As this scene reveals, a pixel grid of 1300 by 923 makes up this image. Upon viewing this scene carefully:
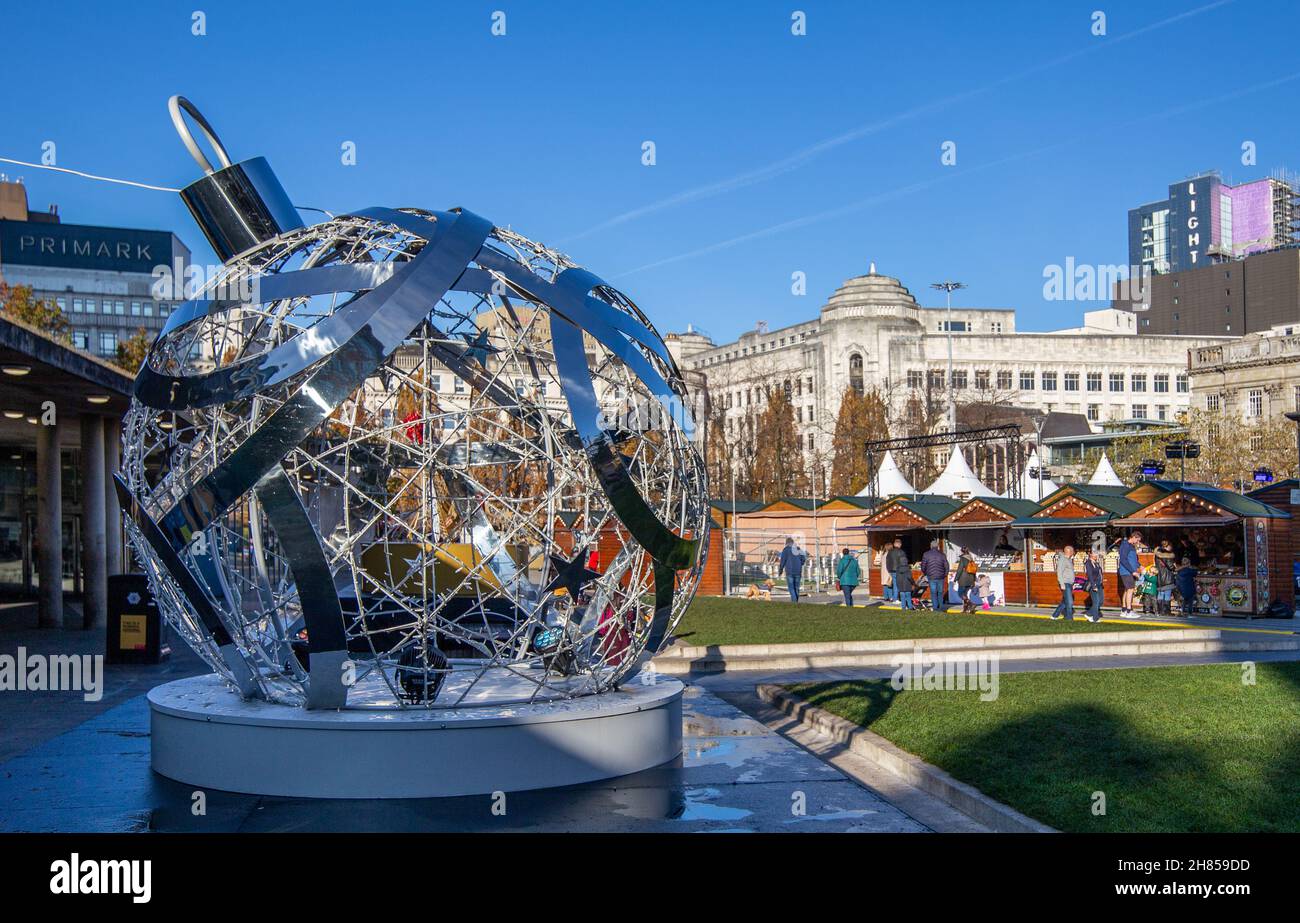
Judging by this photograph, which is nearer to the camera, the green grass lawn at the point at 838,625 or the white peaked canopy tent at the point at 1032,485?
the green grass lawn at the point at 838,625

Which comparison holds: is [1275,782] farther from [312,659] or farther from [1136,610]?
[1136,610]

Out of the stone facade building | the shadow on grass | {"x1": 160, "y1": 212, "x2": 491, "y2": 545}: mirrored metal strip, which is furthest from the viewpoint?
the stone facade building

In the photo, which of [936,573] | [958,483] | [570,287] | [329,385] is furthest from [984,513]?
[329,385]

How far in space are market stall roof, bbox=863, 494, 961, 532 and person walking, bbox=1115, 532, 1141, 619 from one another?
5.87 meters

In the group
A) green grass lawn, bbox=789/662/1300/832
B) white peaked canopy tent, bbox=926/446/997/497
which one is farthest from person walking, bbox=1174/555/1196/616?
white peaked canopy tent, bbox=926/446/997/497

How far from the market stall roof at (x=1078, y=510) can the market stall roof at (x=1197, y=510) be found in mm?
390

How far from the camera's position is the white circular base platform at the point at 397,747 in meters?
9.59

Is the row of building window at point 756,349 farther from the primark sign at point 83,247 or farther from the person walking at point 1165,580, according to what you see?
the person walking at point 1165,580

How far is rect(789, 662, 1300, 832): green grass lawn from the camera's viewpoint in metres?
8.52

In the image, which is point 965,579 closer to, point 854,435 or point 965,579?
point 965,579

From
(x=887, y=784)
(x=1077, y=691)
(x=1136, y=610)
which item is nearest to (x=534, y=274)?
(x=887, y=784)

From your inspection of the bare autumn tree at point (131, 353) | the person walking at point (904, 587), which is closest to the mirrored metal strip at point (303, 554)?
the person walking at point (904, 587)

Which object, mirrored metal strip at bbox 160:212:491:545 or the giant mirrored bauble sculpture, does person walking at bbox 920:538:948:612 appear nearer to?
the giant mirrored bauble sculpture
